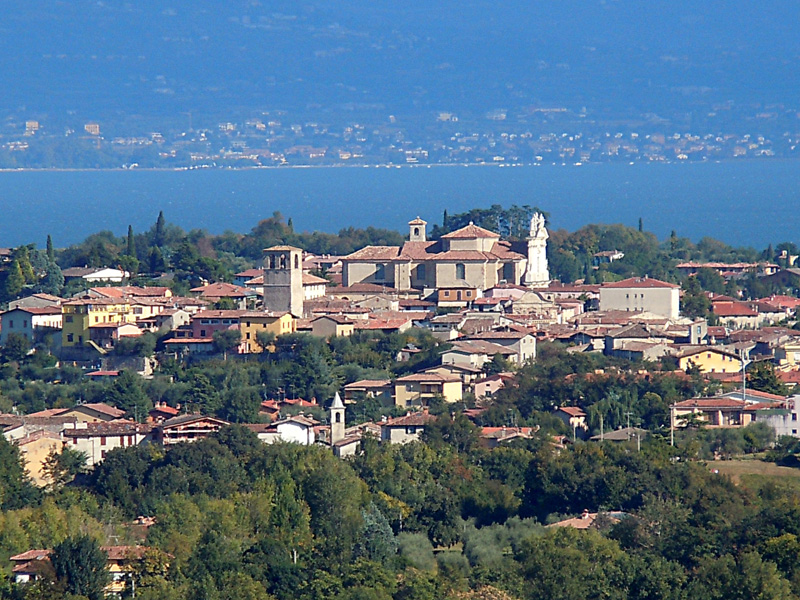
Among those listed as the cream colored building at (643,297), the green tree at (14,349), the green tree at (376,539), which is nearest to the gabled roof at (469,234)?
the cream colored building at (643,297)

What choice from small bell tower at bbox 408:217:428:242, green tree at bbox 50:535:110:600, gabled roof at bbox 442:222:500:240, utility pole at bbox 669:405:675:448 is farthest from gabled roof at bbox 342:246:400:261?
green tree at bbox 50:535:110:600

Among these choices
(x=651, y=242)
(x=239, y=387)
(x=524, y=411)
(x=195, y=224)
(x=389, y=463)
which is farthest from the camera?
(x=195, y=224)

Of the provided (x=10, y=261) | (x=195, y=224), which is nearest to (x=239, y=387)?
(x=10, y=261)

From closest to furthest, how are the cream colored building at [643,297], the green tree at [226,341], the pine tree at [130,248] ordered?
1. the green tree at [226,341]
2. the cream colored building at [643,297]
3. the pine tree at [130,248]

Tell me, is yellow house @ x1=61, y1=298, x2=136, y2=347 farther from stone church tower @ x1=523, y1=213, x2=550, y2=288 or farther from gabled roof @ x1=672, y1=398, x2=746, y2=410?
gabled roof @ x1=672, y1=398, x2=746, y2=410

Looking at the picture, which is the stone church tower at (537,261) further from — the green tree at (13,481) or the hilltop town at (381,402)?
the green tree at (13,481)

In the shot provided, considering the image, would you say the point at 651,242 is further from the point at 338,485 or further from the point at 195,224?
the point at 195,224
